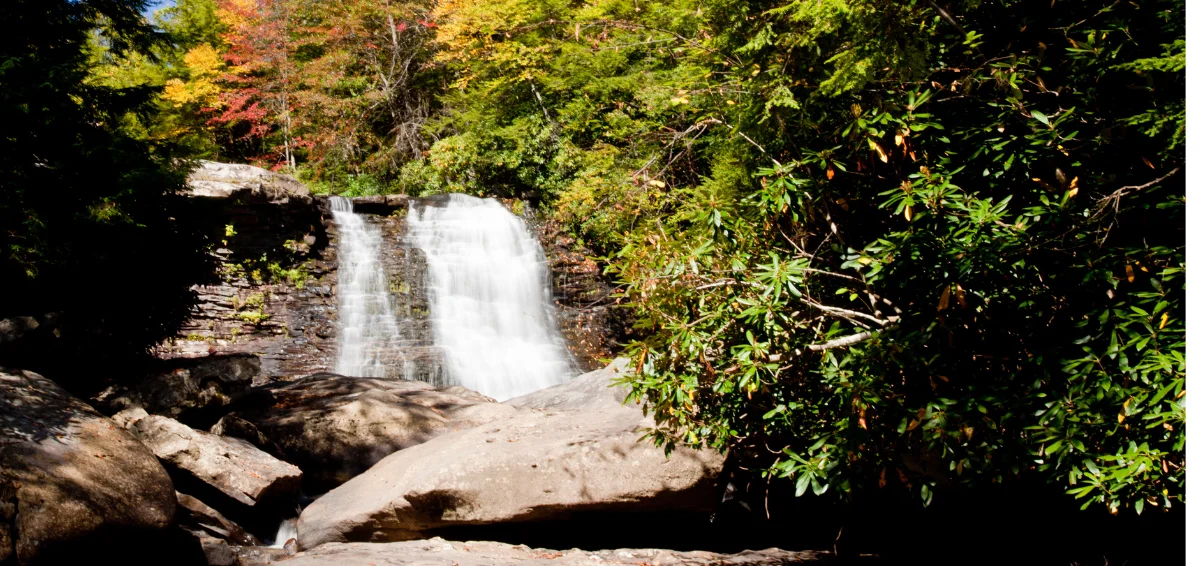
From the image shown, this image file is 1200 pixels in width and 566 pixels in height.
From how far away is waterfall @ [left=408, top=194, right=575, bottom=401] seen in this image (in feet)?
43.8

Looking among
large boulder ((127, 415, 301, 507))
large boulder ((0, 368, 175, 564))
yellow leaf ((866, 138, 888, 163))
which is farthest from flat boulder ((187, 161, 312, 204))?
yellow leaf ((866, 138, 888, 163))

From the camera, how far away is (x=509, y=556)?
550 centimetres

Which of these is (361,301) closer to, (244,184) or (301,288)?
(301,288)

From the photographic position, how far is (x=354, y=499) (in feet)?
21.0

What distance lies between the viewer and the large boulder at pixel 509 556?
5203 millimetres

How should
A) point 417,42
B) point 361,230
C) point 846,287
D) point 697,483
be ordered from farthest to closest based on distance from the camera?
point 417,42 → point 361,230 → point 697,483 → point 846,287

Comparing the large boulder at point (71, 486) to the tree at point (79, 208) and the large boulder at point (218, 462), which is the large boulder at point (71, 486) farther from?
the tree at point (79, 208)

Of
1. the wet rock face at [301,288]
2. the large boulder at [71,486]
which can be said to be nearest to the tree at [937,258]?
the large boulder at [71,486]

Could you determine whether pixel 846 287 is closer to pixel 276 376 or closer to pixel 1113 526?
pixel 1113 526

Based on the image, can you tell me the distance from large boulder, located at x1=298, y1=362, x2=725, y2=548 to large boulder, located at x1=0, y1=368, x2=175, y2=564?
4.77 feet

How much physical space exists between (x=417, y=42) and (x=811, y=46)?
64.4 feet

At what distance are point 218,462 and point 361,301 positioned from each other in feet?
25.3

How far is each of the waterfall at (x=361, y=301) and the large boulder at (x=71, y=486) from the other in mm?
6733

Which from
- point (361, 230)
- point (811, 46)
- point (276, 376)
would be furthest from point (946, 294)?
point (361, 230)
